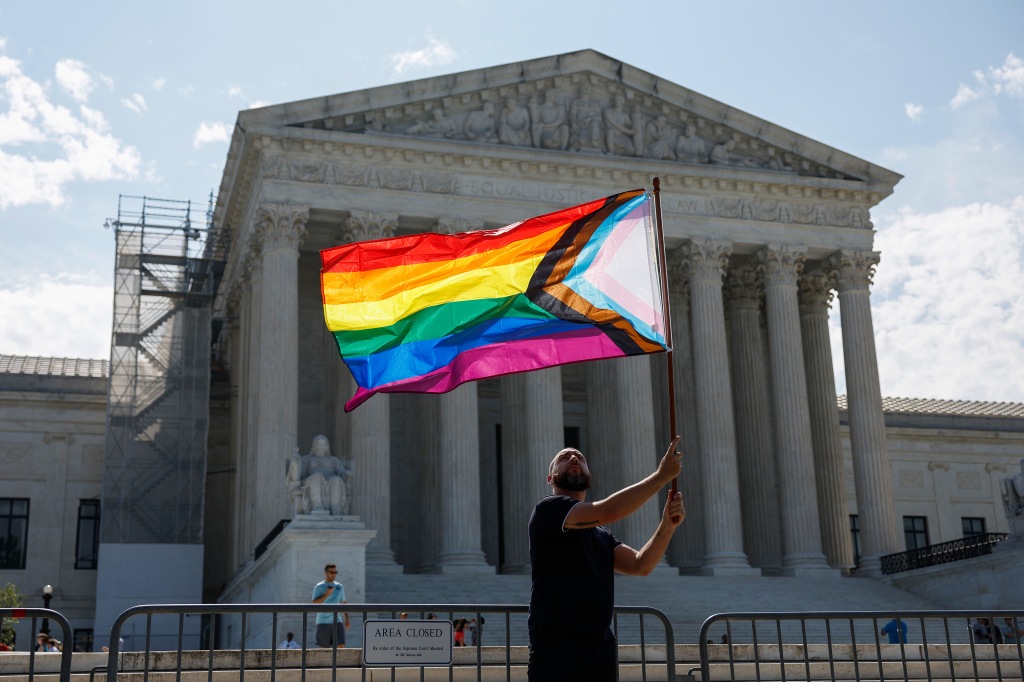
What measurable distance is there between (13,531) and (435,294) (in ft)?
124

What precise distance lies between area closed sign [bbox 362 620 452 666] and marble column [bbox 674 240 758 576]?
27.9m

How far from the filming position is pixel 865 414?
131ft

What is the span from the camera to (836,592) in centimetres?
3556

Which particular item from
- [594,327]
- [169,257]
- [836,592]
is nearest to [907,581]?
[836,592]

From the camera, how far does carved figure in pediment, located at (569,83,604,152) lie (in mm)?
39344

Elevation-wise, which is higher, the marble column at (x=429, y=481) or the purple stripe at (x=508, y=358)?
the marble column at (x=429, y=481)

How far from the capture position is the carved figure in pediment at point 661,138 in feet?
131

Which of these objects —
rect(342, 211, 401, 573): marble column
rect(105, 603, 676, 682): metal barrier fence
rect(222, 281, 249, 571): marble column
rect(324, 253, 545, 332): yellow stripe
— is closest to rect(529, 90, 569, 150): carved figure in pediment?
rect(342, 211, 401, 573): marble column

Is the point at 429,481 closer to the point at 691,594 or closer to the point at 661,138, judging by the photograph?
the point at 691,594

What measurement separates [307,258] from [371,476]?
9395mm

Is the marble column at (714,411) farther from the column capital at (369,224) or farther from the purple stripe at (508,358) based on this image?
the purple stripe at (508,358)

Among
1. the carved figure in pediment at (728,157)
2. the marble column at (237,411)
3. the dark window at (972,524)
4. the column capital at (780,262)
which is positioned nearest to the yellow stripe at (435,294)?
the marble column at (237,411)

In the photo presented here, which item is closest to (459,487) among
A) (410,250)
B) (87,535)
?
(87,535)

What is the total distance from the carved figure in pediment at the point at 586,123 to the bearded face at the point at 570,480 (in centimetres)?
3198
